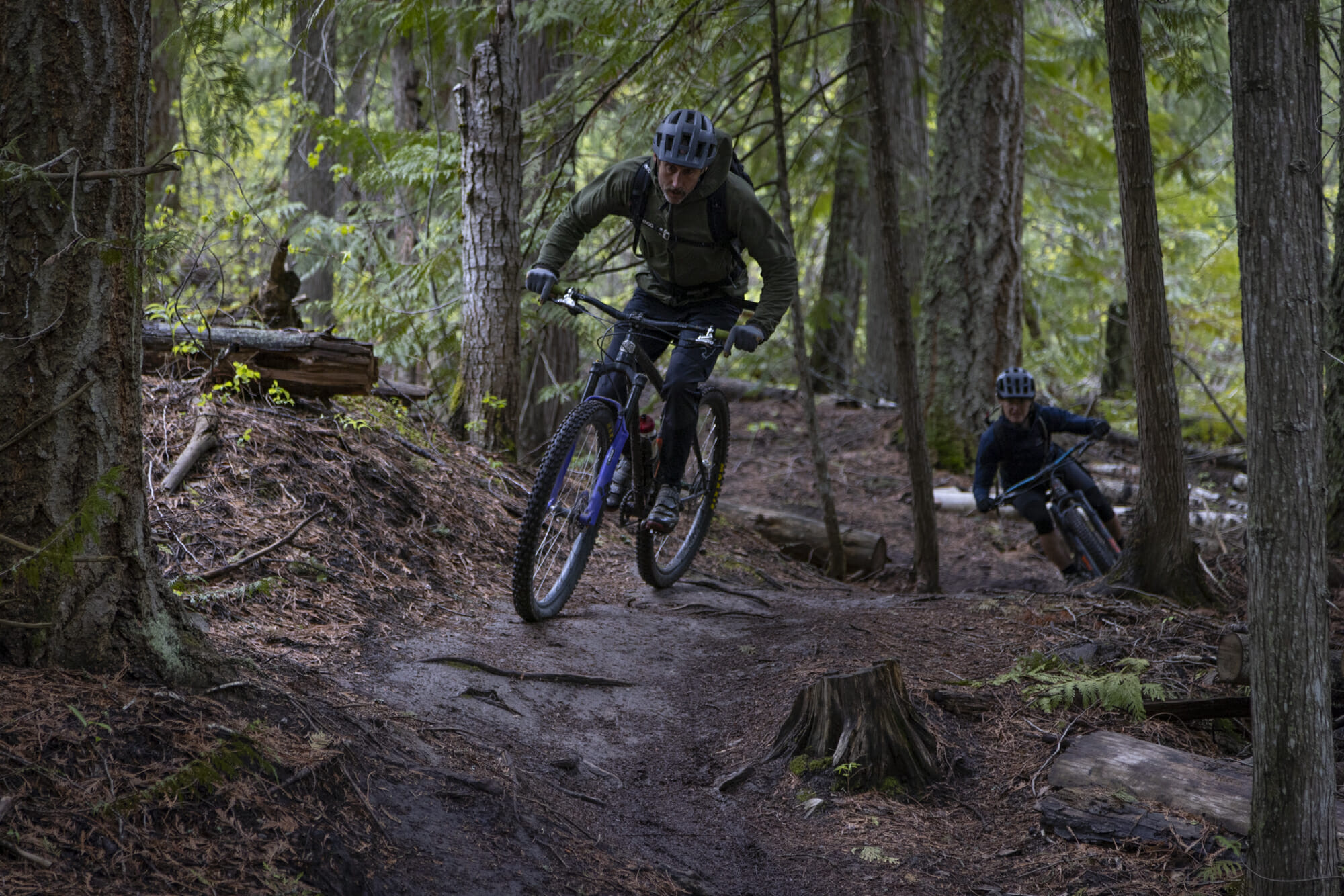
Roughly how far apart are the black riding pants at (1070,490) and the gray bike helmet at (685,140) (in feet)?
15.6

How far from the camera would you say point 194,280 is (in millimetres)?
8156

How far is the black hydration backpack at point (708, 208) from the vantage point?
5.33 m

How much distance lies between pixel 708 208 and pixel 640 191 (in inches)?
15.7

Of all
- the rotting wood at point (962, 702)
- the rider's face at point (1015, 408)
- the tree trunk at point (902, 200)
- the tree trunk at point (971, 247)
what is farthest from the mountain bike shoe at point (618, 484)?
the tree trunk at point (902, 200)

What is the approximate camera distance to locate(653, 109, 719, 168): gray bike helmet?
498 centimetres

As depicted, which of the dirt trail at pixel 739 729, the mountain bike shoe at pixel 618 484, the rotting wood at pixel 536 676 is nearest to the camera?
the dirt trail at pixel 739 729

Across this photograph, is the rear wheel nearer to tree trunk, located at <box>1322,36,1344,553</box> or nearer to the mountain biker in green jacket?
the mountain biker in green jacket

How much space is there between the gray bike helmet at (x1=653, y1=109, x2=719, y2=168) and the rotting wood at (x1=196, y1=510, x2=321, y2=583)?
2649 mm

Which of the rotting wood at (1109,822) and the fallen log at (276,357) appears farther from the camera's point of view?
the fallen log at (276,357)

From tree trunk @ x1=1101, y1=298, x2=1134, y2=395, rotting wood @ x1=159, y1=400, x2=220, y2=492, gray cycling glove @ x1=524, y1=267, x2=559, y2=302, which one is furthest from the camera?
tree trunk @ x1=1101, y1=298, x2=1134, y2=395

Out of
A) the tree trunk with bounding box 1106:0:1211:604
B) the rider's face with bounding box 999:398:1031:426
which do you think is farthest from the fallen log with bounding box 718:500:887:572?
the tree trunk with bounding box 1106:0:1211:604

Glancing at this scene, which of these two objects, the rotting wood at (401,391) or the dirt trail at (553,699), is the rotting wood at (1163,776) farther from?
the rotting wood at (401,391)

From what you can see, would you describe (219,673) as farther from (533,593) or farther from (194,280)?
(194,280)

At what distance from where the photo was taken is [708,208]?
535cm
